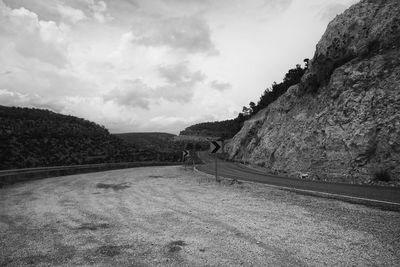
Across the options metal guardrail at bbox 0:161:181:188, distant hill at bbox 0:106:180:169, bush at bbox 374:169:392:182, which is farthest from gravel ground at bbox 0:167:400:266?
distant hill at bbox 0:106:180:169

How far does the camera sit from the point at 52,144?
53.5 meters

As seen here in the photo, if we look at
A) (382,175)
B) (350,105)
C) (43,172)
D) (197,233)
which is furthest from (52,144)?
(197,233)

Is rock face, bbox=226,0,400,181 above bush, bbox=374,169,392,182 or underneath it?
above

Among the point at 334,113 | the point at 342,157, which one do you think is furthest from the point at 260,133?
the point at 342,157

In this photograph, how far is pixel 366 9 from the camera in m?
29.1

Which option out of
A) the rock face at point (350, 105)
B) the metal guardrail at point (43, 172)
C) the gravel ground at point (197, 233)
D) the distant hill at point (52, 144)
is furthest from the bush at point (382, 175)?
the distant hill at point (52, 144)

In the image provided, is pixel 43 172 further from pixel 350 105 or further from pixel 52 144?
pixel 52 144

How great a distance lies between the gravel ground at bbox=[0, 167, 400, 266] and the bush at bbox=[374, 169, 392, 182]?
30.5 feet

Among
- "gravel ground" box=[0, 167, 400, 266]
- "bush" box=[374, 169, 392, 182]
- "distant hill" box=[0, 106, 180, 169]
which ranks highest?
"distant hill" box=[0, 106, 180, 169]

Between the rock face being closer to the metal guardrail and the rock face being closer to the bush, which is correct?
the bush

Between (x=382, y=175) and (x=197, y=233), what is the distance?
15791 mm

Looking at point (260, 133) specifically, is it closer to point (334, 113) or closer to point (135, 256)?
point (334, 113)

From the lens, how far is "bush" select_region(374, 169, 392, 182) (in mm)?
17875

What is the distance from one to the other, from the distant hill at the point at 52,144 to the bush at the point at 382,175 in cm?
3418
